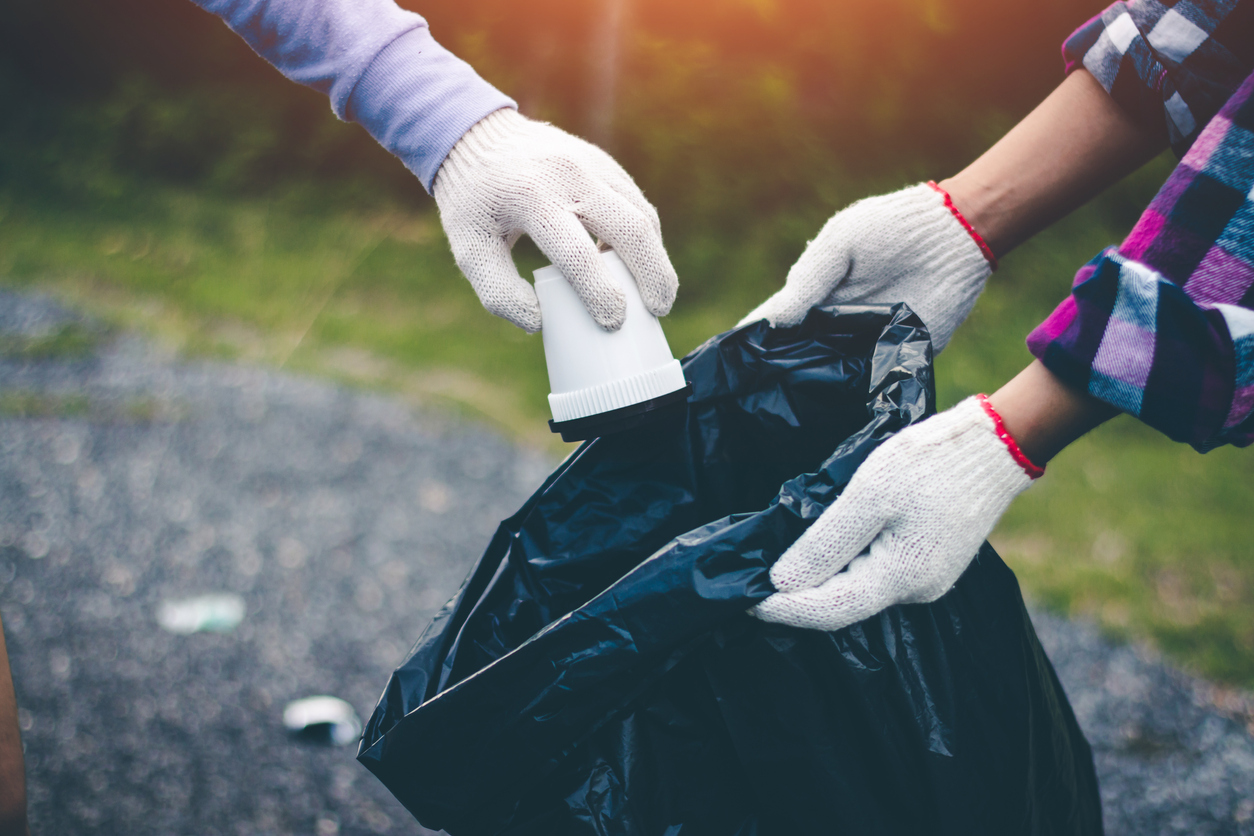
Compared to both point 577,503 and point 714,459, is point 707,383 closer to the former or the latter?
point 714,459

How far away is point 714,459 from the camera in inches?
51.8

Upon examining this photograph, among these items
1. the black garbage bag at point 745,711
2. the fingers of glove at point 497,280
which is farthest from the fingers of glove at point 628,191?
the black garbage bag at point 745,711

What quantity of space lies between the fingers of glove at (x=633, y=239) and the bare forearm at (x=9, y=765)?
37.1 inches

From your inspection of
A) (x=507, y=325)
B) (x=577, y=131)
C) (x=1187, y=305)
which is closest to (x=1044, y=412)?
→ (x=1187, y=305)

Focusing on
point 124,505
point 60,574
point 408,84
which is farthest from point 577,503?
point 124,505

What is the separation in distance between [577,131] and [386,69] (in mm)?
4196

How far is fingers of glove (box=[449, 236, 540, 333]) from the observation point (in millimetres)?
1088

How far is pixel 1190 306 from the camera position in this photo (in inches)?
32.6

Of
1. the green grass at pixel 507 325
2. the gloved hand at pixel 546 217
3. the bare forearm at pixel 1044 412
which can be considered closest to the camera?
the bare forearm at pixel 1044 412

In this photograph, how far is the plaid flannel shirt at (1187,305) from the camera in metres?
0.83

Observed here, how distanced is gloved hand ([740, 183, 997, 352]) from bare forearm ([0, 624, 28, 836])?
3.83ft

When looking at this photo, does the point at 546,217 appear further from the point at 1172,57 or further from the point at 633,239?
the point at 1172,57

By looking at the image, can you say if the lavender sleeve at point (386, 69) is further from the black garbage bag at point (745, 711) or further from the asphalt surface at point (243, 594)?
the asphalt surface at point (243, 594)

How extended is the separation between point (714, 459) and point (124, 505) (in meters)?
2.28
